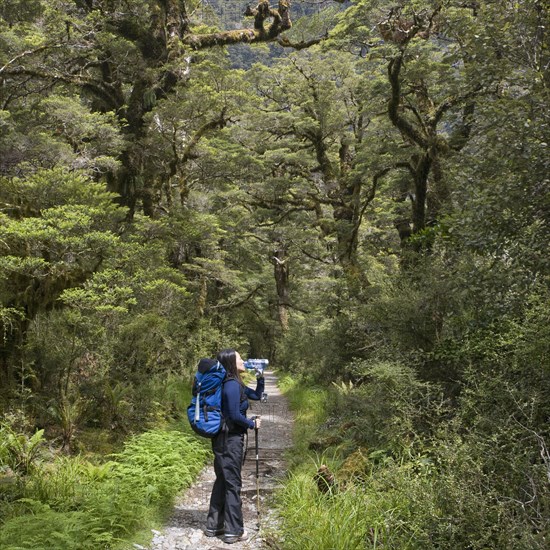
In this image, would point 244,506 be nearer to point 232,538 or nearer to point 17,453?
point 232,538

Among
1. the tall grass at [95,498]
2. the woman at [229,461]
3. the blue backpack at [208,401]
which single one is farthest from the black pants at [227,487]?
the tall grass at [95,498]

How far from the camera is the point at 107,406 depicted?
27.9 feet

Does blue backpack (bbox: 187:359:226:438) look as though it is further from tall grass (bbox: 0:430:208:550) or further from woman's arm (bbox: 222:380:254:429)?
→ tall grass (bbox: 0:430:208:550)

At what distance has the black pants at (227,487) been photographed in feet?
17.1

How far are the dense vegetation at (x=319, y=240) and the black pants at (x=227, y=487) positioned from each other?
66cm

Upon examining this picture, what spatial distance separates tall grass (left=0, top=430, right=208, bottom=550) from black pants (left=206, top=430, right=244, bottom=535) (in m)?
0.79

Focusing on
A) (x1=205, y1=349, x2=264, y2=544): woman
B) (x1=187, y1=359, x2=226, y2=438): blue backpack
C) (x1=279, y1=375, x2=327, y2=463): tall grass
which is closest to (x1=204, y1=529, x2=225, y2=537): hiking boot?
(x1=205, y1=349, x2=264, y2=544): woman

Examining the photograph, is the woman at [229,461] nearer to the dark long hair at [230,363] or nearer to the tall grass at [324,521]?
the dark long hair at [230,363]

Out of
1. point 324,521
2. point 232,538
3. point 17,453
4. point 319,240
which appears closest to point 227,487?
point 232,538

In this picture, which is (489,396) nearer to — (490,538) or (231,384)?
(490,538)

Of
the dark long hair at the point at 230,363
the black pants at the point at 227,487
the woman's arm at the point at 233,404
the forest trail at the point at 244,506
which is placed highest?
the dark long hair at the point at 230,363

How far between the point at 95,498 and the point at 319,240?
52.5ft

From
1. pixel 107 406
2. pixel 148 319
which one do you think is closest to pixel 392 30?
pixel 148 319

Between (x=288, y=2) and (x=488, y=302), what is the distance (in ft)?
37.0
